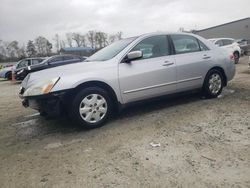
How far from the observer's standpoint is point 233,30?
51.4m

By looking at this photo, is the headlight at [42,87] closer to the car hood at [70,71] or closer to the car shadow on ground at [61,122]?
the car hood at [70,71]

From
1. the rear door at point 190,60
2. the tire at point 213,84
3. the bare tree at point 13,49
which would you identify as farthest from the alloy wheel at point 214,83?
the bare tree at point 13,49

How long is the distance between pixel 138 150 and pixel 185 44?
3149mm

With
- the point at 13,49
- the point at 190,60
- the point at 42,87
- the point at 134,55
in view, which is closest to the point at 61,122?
the point at 42,87

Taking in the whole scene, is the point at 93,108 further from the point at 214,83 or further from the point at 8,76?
the point at 8,76

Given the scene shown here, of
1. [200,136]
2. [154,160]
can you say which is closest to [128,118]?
[200,136]

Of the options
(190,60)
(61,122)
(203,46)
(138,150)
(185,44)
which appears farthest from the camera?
(203,46)

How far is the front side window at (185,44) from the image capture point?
596 centimetres

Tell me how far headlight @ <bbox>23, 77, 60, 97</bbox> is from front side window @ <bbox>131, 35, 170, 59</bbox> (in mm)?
1692

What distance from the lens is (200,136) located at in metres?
4.15

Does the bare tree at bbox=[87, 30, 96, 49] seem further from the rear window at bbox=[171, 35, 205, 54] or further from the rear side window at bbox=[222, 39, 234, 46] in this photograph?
the rear window at bbox=[171, 35, 205, 54]

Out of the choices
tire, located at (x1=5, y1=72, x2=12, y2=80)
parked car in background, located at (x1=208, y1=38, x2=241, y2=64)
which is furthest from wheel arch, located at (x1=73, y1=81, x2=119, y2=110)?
tire, located at (x1=5, y1=72, x2=12, y2=80)

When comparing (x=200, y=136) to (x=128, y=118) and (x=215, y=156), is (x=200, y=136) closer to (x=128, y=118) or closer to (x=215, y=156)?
(x=215, y=156)

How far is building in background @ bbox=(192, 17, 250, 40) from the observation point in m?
49.6
